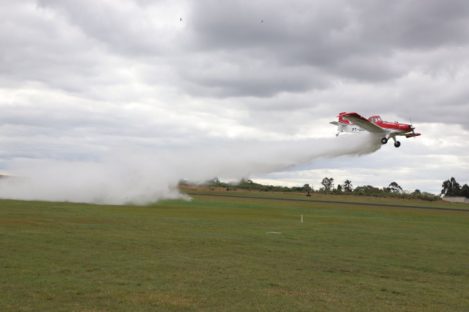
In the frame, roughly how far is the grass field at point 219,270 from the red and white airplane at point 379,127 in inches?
508

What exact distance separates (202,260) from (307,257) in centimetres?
595

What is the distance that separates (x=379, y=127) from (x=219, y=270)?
105 ft

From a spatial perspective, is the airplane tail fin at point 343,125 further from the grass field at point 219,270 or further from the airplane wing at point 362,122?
the grass field at point 219,270

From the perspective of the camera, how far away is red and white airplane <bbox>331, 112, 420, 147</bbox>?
158 feet

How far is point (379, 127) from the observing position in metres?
49.2

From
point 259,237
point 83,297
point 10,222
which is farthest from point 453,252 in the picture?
point 10,222

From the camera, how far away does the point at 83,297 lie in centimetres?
1580

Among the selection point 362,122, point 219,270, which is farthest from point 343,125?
point 219,270

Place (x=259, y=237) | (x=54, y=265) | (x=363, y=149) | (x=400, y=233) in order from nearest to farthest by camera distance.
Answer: (x=54, y=265) → (x=259, y=237) → (x=400, y=233) → (x=363, y=149)

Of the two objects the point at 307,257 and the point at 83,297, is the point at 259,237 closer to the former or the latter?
the point at 307,257

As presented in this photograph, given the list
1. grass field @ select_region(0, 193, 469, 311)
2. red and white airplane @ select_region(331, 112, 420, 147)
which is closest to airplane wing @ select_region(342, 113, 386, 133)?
red and white airplane @ select_region(331, 112, 420, 147)

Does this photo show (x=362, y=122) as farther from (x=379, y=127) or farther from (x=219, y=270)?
(x=219, y=270)

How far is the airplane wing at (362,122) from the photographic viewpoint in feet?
159

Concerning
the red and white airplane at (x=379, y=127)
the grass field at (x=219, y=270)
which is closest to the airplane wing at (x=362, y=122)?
the red and white airplane at (x=379, y=127)
